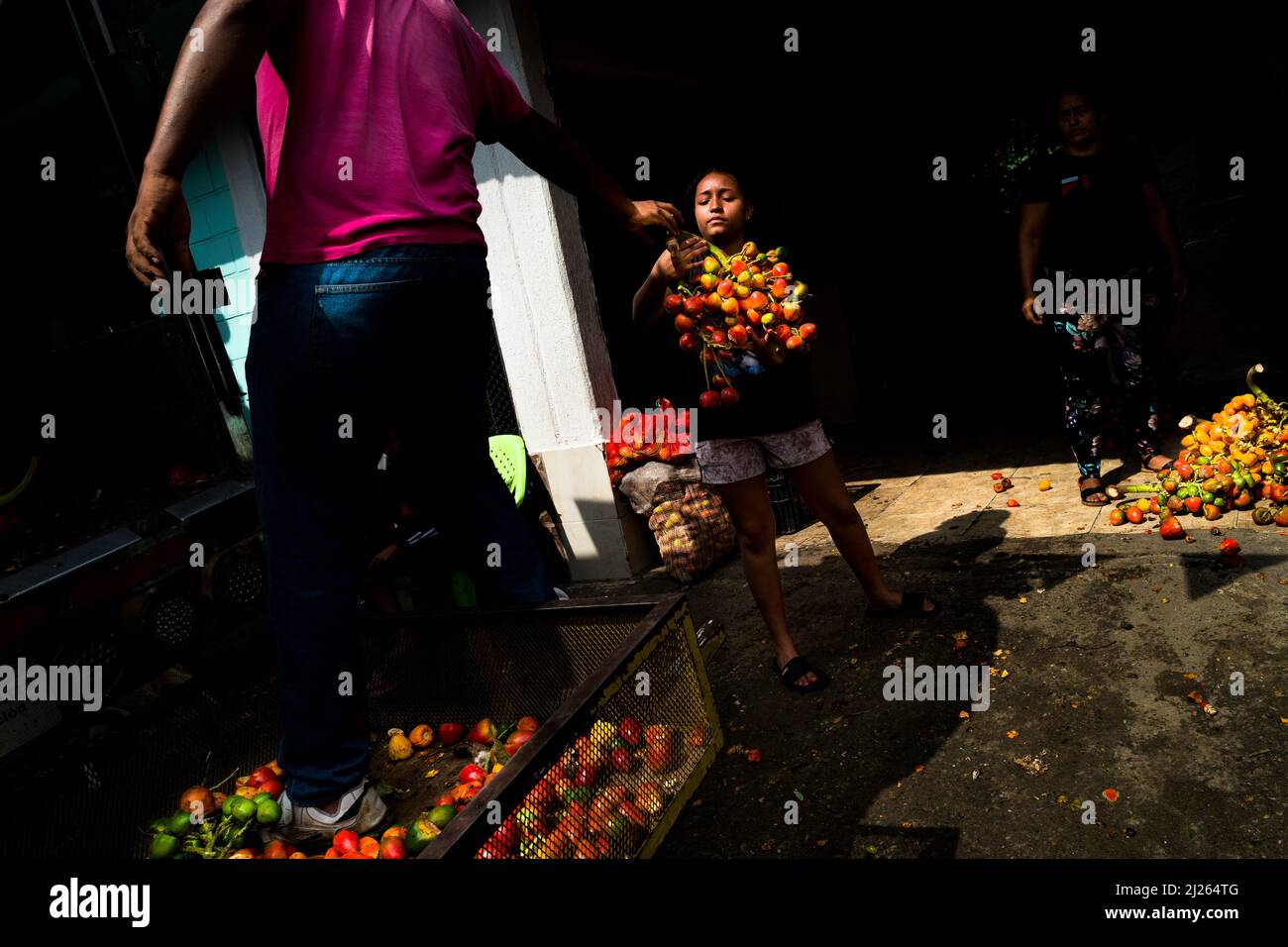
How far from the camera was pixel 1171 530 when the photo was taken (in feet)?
11.7

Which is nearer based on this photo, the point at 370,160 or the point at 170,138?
the point at 170,138

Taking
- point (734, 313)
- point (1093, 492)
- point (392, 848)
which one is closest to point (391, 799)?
point (392, 848)

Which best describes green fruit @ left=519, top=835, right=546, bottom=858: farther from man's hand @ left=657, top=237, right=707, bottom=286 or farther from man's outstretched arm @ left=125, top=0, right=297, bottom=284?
man's hand @ left=657, top=237, right=707, bottom=286

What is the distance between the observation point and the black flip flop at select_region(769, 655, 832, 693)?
3.03 metres

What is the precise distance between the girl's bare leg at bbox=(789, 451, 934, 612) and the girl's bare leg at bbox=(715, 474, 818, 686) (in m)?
0.19

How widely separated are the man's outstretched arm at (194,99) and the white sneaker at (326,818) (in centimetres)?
156

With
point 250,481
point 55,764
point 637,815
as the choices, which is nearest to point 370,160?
point 637,815

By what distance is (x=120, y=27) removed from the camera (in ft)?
18.0

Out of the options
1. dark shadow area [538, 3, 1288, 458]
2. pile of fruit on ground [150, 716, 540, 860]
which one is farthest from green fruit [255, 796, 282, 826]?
dark shadow area [538, 3, 1288, 458]

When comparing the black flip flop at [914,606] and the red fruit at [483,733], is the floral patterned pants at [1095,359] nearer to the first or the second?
the black flip flop at [914,606]

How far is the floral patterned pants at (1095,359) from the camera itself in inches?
171
